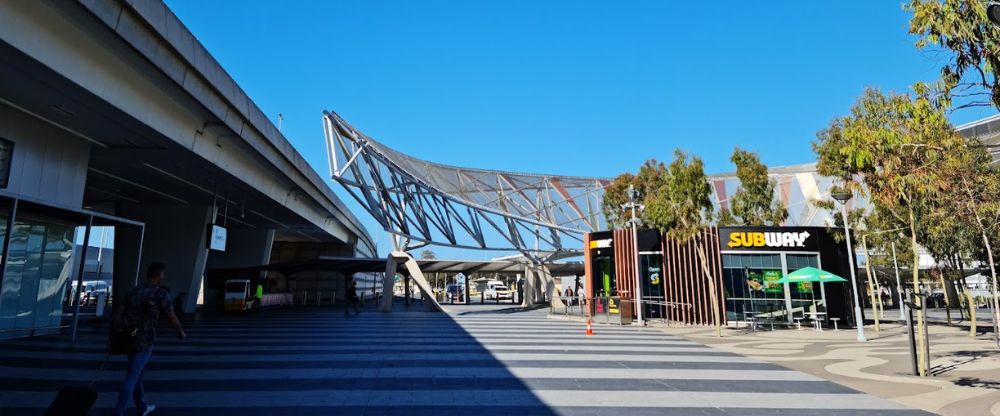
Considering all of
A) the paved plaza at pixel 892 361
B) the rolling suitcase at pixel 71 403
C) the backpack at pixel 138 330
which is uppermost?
the backpack at pixel 138 330

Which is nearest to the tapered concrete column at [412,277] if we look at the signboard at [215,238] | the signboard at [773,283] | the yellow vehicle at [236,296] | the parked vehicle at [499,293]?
the yellow vehicle at [236,296]

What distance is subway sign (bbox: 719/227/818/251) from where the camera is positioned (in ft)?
70.3

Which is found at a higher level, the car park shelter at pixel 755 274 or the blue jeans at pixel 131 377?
the car park shelter at pixel 755 274

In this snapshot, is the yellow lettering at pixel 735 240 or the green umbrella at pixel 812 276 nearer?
the green umbrella at pixel 812 276

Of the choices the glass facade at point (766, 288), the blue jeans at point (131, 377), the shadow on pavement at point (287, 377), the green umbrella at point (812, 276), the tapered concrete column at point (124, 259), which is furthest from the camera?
the tapered concrete column at point (124, 259)

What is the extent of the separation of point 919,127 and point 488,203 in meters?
37.6

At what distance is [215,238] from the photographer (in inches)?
980

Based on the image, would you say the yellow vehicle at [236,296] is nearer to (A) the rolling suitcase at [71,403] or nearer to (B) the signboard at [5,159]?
(B) the signboard at [5,159]

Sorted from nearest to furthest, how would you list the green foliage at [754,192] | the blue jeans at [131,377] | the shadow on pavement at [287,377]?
the blue jeans at [131,377] < the shadow on pavement at [287,377] < the green foliage at [754,192]

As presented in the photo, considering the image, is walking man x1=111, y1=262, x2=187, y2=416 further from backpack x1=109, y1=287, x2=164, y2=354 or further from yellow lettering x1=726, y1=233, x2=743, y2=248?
yellow lettering x1=726, y1=233, x2=743, y2=248

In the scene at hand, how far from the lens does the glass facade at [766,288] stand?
68.7 ft

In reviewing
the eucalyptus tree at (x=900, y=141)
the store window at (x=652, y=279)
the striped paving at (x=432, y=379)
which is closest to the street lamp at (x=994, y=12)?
the eucalyptus tree at (x=900, y=141)

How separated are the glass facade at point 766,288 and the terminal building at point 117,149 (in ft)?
63.6

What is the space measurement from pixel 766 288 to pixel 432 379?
1762cm
